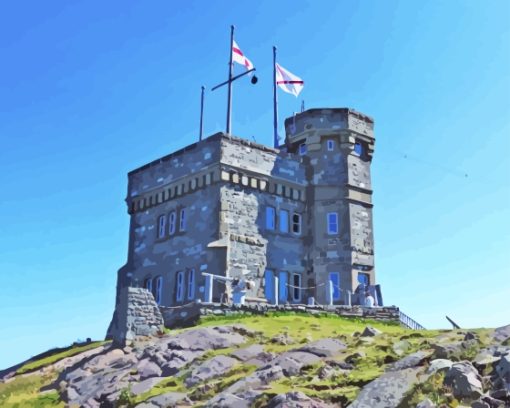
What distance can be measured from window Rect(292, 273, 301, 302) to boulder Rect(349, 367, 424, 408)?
73.0ft

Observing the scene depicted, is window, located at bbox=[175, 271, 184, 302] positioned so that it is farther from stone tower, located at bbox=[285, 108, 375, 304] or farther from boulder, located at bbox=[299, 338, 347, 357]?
boulder, located at bbox=[299, 338, 347, 357]

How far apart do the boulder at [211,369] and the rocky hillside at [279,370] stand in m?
0.03

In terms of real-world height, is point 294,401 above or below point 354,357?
below

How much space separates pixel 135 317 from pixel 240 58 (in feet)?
67.2

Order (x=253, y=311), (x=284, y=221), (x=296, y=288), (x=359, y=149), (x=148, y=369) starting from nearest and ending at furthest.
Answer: (x=148, y=369)
(x=253, y=311)
(x=296, y=288)
(x=284, y=221)
(x=359, y=149)

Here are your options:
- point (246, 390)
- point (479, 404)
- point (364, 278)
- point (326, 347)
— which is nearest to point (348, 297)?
point (364, 278)

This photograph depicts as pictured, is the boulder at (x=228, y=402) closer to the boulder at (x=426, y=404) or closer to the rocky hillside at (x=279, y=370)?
the rocky hillside at (x=279, y=370)

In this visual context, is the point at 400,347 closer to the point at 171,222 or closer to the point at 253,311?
the point at 253,311

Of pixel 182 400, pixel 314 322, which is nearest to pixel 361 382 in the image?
pixel 182 400

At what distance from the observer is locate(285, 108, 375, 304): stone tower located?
37.3m

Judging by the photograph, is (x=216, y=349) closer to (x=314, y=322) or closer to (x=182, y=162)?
(x=314, y=322)

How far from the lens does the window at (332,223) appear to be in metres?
38.0

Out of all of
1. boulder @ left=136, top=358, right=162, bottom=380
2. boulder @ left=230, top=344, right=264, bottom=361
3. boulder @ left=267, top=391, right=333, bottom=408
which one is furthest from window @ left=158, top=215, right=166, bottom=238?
boulder @ left=267, top=391, right=333, bottom=408

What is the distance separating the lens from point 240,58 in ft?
133
